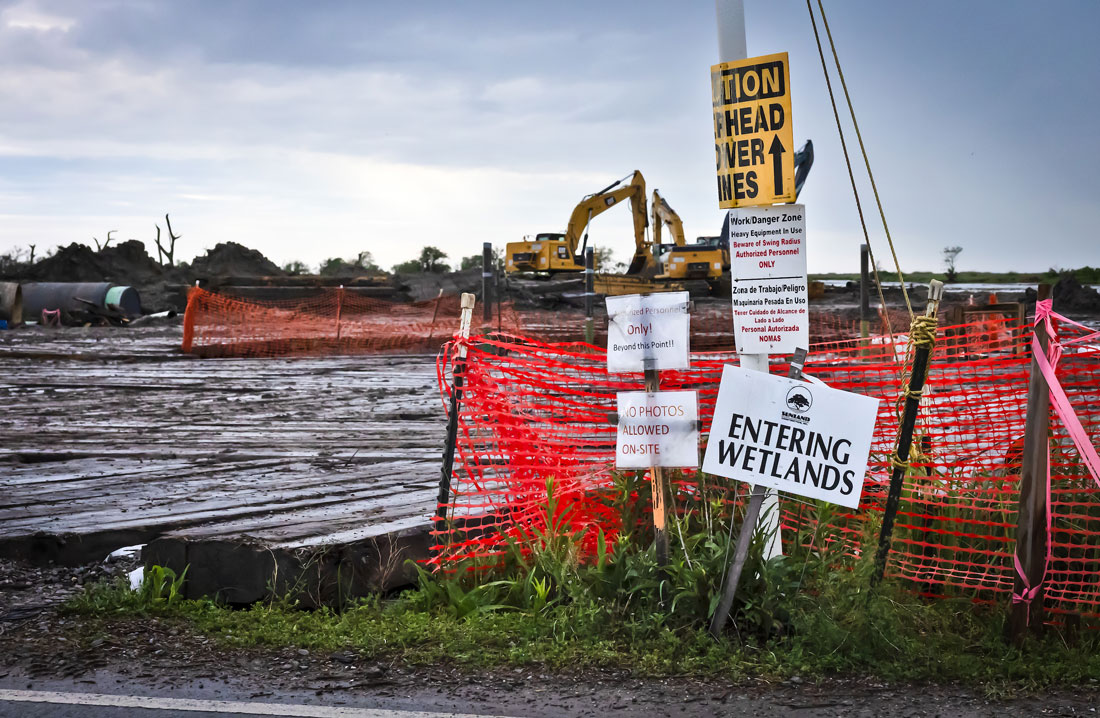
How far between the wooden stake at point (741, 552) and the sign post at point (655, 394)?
0.42m

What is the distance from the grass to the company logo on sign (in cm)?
77

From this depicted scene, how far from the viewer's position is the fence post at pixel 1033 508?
4934 mm

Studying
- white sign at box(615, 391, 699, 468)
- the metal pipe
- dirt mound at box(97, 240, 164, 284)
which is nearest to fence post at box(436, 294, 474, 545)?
white sign at box(615, 391, 699, 468)

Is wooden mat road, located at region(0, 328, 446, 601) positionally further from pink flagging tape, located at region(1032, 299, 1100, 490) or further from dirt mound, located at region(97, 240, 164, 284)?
dirt mound, located at region(97, 240, 164, 284)

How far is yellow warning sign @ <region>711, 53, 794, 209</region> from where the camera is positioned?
5430 millimetres

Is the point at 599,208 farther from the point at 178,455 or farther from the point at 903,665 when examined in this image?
the point at 903,665

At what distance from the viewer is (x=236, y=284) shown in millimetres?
51344

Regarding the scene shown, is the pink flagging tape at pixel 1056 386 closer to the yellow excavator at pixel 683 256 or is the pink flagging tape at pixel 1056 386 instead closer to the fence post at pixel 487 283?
the fence post at pixel 487 283

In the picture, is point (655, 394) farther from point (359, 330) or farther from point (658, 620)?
point (359, 330)

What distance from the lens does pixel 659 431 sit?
5324mm

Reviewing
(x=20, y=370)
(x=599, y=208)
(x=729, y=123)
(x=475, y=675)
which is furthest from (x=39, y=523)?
(x=599, y=208)

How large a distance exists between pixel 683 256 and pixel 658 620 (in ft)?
119

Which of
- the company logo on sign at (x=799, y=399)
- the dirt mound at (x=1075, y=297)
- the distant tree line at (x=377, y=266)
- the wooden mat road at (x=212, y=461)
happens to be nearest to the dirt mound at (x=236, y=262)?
the distant tree line at (x=377, y=266)

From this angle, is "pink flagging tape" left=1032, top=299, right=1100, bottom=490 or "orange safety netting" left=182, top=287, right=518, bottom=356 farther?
"orange safety netting" left=182, top=287, right=518, bottom=356
